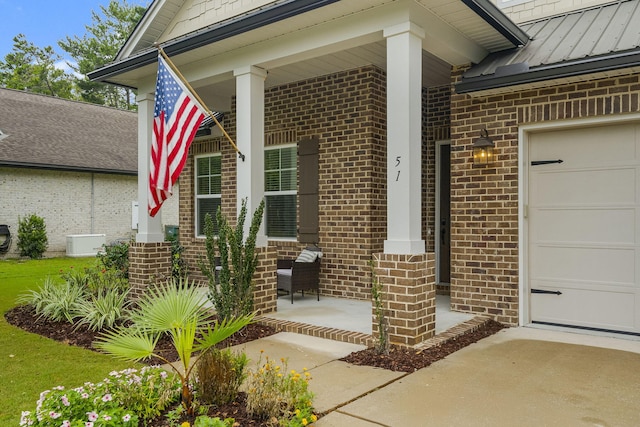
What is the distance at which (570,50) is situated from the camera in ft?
17.2

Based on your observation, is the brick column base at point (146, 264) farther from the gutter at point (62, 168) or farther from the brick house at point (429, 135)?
the gutter at point (62, 168)

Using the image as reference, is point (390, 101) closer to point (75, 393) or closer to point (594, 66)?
point (594, 66)

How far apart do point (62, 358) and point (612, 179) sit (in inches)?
232

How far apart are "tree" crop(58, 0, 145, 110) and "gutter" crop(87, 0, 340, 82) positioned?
1026 inches

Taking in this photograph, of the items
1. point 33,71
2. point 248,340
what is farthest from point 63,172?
point 33,71

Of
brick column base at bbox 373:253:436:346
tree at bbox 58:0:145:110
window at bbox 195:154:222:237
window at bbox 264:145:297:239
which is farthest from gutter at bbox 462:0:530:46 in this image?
tree at bbox 58:0:145:110

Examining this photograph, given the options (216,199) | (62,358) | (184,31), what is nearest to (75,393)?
(62,358)

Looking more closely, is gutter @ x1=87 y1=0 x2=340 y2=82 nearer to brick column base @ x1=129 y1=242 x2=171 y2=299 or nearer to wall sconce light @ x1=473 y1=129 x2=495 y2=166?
wall sconce light @ x1=473 y1=129 x2=495 y2=166

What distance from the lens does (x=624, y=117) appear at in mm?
5027

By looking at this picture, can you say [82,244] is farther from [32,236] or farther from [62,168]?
[62,168]

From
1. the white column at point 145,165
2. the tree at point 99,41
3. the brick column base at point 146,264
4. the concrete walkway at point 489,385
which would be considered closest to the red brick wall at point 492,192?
the concrete walkway at point 489,385

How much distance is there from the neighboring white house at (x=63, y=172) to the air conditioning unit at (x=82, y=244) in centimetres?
50

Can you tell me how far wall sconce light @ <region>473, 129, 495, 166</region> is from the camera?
569 cm

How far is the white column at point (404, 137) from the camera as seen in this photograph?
4.70 m
